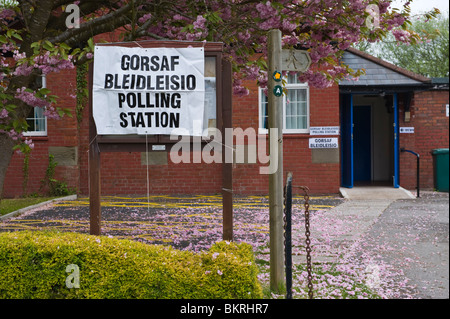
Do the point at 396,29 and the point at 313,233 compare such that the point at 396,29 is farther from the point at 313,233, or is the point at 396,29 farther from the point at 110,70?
the point at 110,70

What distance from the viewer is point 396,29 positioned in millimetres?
8172

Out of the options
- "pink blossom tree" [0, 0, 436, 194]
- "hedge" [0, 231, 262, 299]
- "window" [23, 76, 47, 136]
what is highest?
"pink blossom tree" [0, 0, 436, 194]

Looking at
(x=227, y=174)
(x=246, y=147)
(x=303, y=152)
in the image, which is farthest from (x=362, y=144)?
(x=227, y=174)

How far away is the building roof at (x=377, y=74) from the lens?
14.0m

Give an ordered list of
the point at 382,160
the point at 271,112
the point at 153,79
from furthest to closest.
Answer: the point at 382,160, the point at 153,79, the point at 271,112

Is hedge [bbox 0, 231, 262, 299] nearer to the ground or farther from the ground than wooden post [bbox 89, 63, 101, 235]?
nearer to the ground

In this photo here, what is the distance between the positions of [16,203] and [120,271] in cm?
940

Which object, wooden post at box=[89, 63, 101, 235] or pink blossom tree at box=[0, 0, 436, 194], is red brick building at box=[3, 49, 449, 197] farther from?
wooden post at box=[89, 63, 101, 235]

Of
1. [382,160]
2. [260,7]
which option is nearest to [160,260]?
[260,7]

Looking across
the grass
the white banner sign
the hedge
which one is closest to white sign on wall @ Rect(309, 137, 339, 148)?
the grass

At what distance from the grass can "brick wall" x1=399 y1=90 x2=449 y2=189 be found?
1076cm

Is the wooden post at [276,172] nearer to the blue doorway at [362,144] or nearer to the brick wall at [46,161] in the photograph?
the brick wall at [46,161]

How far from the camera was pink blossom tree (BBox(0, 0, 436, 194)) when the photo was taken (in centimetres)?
652
